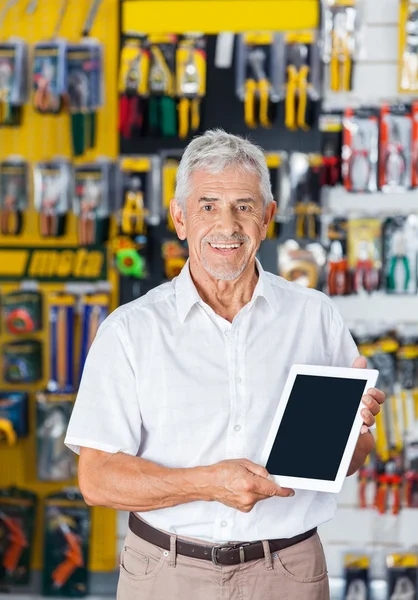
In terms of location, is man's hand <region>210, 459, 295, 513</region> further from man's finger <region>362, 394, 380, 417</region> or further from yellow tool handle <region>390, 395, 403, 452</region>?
yellow tool handle <region>390, 395, 403, 452</region>

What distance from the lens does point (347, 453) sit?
1.90 metres

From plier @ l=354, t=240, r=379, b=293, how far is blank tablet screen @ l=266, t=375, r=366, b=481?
6.71 ft

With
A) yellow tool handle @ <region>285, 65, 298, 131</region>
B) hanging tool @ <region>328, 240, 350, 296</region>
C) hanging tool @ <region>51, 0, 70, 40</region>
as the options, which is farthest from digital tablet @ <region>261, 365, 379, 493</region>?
hanging tool @ <region>51, 0, 70, 40</region>

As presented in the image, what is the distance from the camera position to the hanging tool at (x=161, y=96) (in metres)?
4.05

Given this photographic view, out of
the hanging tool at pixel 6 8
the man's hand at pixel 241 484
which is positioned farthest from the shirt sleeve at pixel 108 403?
the hanging tool at pixel 6 8

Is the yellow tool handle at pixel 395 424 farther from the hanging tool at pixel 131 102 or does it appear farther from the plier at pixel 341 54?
the hanging tool at pixel 131 102

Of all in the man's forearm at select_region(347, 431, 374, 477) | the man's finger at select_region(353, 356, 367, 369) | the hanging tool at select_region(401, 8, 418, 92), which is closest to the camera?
Result: the man's finger at select_region(353, 356, 367, 369)

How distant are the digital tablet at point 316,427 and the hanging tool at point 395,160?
7.12ft

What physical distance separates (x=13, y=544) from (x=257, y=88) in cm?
241

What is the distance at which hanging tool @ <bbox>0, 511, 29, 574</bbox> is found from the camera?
13.8 ft

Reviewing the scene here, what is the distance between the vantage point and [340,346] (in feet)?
7.20

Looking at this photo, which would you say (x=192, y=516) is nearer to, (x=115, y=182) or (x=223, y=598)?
(x=223, y=598)

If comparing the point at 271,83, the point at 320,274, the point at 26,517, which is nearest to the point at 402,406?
the point at 320,274

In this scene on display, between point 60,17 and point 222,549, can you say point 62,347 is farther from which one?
point 222,549
